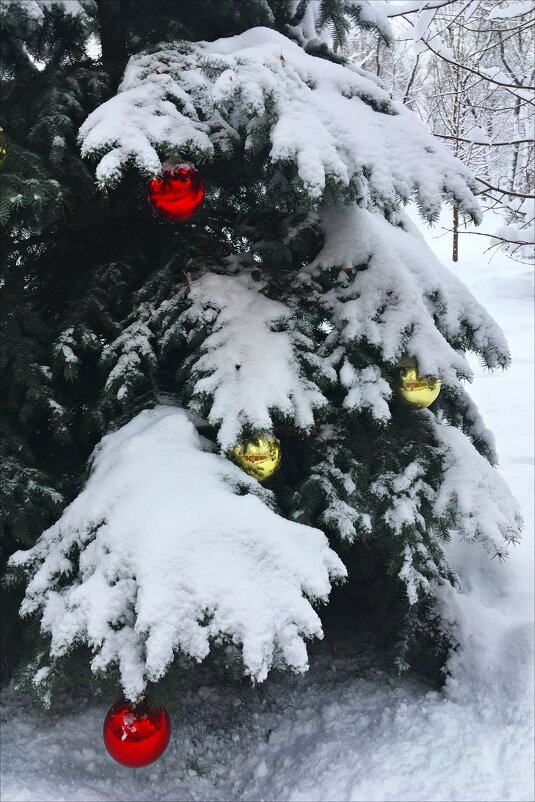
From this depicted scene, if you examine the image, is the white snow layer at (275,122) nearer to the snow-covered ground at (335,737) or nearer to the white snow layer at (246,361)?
the white snow layer at (246,361)

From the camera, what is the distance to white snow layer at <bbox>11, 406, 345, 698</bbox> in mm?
1628

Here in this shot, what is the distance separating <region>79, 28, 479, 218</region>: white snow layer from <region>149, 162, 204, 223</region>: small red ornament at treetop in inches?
2.9

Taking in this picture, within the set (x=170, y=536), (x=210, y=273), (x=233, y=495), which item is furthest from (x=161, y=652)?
(x=210, y=273)

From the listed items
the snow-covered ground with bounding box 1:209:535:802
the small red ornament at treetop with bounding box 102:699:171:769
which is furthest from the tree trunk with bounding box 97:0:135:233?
the snow-covered ground with bounding box 1:209:535:802

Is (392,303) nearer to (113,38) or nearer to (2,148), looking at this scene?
(2,148)

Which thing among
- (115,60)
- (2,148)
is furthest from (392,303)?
(115,60)

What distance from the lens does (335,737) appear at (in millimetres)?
2627

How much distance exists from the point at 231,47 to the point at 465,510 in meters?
1.92

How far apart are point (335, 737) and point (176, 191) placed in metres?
2.32

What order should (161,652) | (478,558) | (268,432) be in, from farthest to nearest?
(478,558), (268,432), (161,652)

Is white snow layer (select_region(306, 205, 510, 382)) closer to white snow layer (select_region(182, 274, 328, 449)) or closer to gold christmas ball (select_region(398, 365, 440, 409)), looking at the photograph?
gold christmas ball (select_region(398, 365, 440, 409))

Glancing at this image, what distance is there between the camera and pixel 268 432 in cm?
210

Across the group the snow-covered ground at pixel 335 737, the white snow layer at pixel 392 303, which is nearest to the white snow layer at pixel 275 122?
the white snow layer at pixel 392 303

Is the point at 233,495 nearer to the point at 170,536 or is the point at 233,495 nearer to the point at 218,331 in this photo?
the point at 170,536
